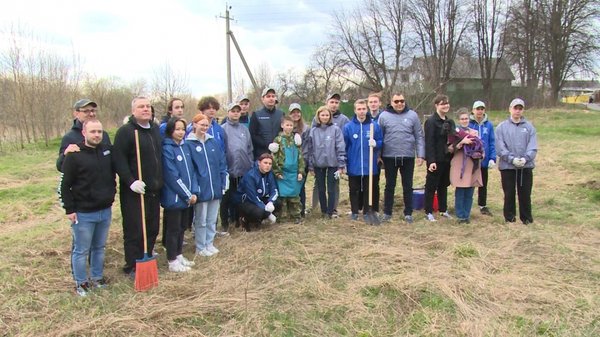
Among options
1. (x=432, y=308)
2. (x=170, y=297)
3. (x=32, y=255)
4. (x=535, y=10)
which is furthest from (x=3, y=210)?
(x=535, y=10)

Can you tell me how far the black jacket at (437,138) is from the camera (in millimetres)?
5955

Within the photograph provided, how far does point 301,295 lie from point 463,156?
340 cm

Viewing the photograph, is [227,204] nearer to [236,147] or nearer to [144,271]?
[236,147]

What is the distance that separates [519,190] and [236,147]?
379 centimetres

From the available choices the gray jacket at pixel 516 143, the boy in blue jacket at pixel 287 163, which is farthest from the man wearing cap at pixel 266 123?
the gray jacket at pixel 516 143

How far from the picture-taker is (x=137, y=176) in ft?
13.4

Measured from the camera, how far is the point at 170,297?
3.69m

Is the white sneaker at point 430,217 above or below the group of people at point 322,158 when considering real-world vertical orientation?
below

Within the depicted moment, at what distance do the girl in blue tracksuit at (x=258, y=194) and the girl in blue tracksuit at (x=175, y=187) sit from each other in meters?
1.22

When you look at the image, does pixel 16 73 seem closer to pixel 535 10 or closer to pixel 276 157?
pixel 276 157

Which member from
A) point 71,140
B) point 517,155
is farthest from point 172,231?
point 517,155

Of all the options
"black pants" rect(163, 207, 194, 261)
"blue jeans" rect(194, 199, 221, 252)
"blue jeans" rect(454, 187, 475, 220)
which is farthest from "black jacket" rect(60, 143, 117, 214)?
"blue jeans" rect(454, 187, 475, 220)

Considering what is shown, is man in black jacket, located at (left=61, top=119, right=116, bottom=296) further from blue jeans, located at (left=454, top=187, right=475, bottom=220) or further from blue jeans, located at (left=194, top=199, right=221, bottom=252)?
blue jeans, located at (left=454, top=187, right=475, bottom=220)

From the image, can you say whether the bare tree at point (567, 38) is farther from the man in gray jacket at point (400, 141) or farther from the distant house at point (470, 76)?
the man in gray jacket at point (400, 141)
